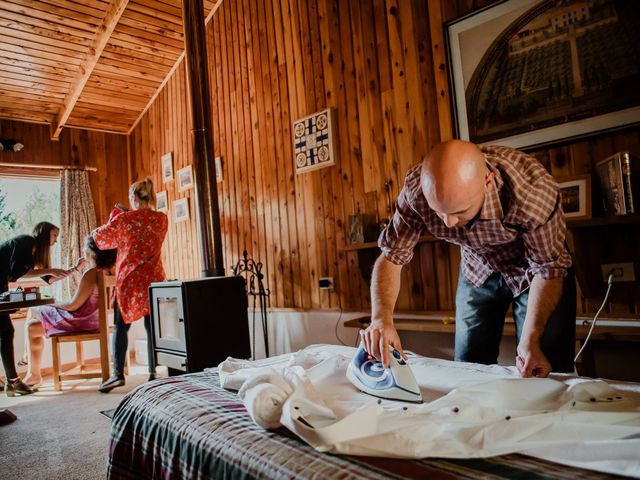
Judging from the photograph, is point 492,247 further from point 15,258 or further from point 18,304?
point 15,258

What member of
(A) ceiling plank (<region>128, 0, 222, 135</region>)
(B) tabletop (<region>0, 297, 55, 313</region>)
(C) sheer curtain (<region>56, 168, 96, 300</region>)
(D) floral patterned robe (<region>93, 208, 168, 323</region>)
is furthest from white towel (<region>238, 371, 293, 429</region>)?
(C) sheer curtain (<region>56, 168, 96, 300</region>)

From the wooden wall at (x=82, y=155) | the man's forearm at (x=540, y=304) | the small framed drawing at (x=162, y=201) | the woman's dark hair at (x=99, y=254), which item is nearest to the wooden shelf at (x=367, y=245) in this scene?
the man's forearm at (x=540, y=304)

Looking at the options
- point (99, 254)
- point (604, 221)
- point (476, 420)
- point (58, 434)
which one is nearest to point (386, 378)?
point (476, 420)

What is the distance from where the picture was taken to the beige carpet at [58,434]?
214 centimetres

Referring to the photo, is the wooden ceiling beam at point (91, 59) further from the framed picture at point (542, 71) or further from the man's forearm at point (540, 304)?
the man's forearm at point (540, 304)

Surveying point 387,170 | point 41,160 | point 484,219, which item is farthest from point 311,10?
point 41,160

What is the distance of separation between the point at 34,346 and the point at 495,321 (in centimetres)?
389

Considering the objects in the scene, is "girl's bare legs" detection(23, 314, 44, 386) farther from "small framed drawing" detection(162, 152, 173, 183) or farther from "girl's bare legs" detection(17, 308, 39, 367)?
"small framed drawing" detection(162, 152, 173, 183)

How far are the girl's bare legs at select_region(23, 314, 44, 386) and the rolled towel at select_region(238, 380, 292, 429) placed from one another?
3.62 metres

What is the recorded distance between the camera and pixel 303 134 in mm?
3506

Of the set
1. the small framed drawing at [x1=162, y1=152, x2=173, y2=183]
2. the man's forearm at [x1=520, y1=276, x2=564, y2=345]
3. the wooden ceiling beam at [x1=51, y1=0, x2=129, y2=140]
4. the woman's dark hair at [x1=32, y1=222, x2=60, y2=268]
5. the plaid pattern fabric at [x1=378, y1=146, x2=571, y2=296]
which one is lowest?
the man's forearm at [x1=520, y1=276, x2=564, y2=345]

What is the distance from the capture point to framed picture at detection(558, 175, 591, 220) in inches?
82.7

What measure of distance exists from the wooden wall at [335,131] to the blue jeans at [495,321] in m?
0.79

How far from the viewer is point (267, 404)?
1.02 m
